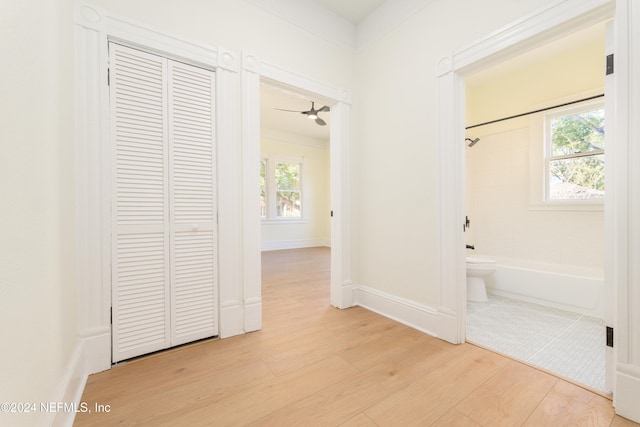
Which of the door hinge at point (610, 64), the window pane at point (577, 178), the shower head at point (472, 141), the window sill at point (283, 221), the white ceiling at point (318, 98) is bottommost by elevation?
the window sill at point (283, 221)

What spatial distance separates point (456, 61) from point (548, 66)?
7.66 feet

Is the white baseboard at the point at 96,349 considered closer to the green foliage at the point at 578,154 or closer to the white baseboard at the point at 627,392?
the white baseboard at the point at 627,392

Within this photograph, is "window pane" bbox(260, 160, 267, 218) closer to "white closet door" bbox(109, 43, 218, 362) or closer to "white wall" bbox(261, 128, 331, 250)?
"white wall" bbox(261, 128, 331, 250)

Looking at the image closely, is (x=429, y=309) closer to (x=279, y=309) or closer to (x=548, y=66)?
(x=279, y=309)

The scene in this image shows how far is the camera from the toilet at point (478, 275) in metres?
2.82

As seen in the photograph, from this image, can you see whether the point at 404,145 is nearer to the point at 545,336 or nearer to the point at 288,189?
the point at 545,336

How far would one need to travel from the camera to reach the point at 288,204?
692 centimetres

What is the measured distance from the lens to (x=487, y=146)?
12.6 ft

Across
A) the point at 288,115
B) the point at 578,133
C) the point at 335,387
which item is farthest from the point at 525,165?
the point at 288,115

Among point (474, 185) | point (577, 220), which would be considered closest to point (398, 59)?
point (474, 185)

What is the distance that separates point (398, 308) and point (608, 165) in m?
1.71

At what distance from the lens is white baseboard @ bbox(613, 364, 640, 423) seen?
1.24 meters

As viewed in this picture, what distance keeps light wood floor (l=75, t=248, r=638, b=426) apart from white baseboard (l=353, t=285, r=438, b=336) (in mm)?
106

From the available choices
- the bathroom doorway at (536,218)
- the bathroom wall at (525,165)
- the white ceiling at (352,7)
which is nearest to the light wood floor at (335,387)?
the bathroom doorway at (536,218)
